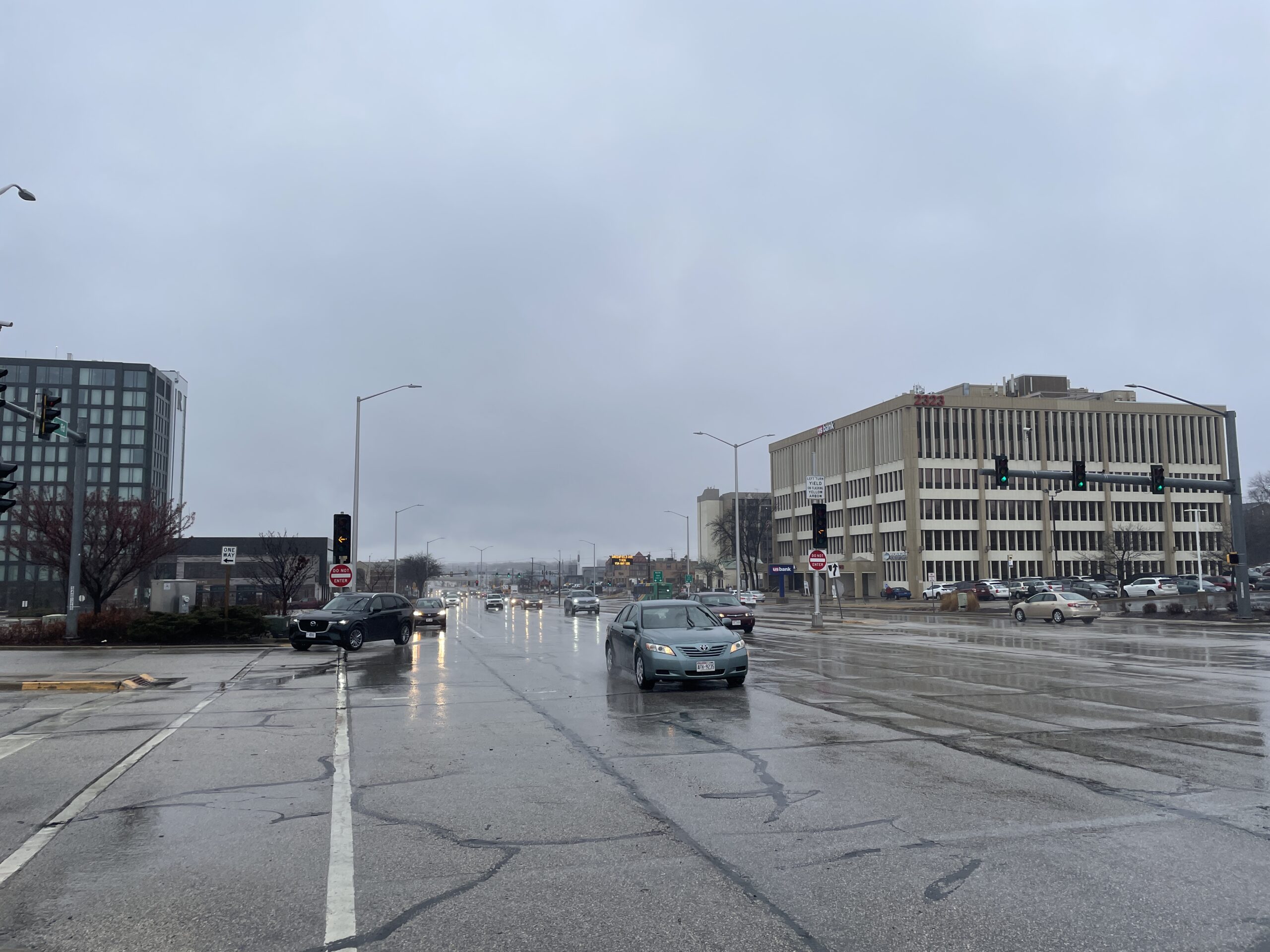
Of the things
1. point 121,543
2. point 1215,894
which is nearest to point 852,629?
point 121,543

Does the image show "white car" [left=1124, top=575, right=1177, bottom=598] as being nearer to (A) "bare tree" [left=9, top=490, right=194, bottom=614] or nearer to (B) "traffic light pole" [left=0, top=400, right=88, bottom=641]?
(A) "bare tree" [left=9, top=490, right=194, bottom=614]

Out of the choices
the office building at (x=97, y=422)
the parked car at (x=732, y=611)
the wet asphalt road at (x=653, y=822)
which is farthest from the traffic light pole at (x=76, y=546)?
the office building at (x=97, y=422)

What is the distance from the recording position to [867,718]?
11.5 m

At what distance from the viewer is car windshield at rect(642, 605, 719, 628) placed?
15711 mm

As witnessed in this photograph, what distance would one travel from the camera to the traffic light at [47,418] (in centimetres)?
2088

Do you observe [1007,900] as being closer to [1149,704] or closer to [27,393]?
[1149,704]

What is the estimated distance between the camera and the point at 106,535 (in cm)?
3684

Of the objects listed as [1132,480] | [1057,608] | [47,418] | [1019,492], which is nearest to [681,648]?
[47,418]

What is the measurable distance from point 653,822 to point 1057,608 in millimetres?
38683

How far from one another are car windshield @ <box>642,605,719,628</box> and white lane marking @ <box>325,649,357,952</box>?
646cm

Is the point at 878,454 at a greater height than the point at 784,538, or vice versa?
the point at 878,454

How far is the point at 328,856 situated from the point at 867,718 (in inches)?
293

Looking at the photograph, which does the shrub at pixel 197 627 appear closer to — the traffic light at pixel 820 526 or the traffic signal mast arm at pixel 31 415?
the traffic signal mast arm at pixel 31 415

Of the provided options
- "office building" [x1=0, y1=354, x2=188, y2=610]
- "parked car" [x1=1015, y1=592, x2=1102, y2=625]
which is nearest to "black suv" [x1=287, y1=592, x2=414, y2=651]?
"parked car" [x1=1015, y1=592, x2=1102, y2=625]
